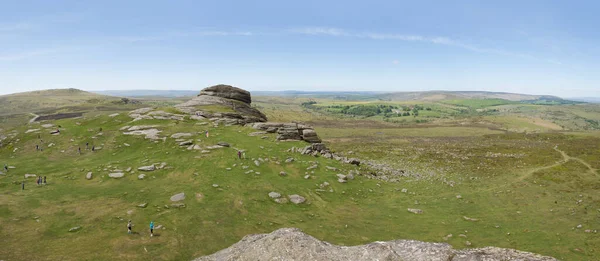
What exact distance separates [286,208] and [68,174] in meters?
34.1

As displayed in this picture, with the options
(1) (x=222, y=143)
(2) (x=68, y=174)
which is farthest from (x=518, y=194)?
(2) (x=68, y=174)

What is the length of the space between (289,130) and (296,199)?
2841 centimetres

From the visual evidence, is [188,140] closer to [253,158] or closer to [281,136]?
[253,158]

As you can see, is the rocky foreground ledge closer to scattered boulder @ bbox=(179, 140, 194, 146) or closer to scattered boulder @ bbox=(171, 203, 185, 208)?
scattered boulder @ bbox=(171, 203, 185, 208)

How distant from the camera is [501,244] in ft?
102

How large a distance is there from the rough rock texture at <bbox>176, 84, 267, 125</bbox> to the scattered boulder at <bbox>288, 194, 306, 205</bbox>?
36.8m

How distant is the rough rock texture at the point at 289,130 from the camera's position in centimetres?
6493

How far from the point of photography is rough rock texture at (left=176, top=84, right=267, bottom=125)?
75.3 metres

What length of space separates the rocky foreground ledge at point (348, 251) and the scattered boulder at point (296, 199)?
2575cm

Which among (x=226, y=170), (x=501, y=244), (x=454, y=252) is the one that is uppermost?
(x=454, y=252)

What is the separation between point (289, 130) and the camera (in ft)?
219

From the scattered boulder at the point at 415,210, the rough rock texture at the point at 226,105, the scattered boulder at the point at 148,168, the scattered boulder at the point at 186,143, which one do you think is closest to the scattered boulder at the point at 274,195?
the scattered boulder at the point at 415,210

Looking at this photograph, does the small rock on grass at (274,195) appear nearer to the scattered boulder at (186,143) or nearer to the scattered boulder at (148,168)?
the scattered boulder at (148,168)

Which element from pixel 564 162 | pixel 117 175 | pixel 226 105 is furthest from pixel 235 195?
pixel 564 162
